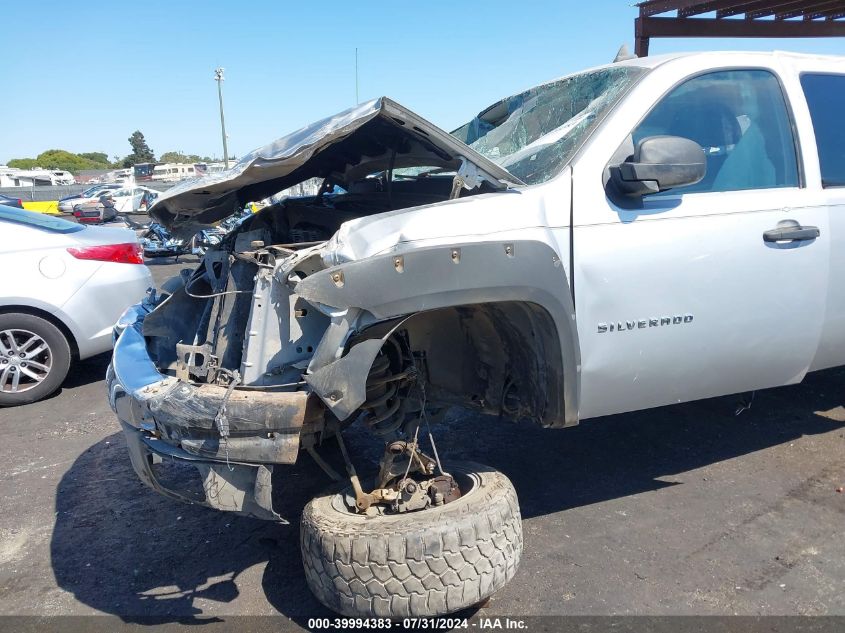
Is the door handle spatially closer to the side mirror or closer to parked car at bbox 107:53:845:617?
parked car at bbox 107:53:845:617

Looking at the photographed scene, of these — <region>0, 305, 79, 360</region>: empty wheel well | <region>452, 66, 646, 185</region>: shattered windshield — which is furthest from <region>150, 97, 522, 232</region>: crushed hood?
<region>0, 305, 79, 360</region>: empty wheel well

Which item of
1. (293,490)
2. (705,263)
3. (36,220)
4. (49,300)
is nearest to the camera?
(705,263)

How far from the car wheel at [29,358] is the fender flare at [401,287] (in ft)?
12.9

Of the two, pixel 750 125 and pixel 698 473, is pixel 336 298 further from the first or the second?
pixel 698 473

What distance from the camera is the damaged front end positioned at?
7.70ft

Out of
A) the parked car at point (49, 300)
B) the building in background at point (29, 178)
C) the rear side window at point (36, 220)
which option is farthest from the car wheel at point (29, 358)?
the building in background at point (29, 178)


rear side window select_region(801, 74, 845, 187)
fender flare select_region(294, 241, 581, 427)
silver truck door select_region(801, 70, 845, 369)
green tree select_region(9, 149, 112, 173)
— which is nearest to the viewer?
fender flare select_region(294, 241, 581, 427)

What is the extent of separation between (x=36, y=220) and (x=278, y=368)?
417 cm

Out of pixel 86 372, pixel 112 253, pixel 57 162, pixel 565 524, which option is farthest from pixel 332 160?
pixel 57 162

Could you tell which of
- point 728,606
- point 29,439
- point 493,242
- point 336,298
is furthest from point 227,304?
point 29,439

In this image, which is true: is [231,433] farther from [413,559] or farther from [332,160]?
[332,160]

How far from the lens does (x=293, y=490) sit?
378 centimetres

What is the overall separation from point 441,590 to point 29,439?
3539 mm

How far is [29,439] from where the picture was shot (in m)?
4.68
